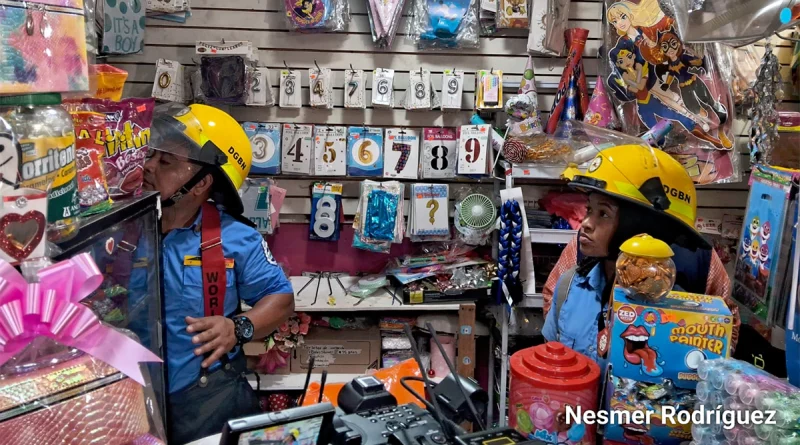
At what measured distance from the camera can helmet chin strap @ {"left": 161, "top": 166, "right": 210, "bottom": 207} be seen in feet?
7.12

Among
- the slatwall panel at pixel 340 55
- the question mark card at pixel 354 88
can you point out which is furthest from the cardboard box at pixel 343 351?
the question mark card at pixel 354 88

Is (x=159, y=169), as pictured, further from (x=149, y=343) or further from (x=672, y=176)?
(x=672, y=176)

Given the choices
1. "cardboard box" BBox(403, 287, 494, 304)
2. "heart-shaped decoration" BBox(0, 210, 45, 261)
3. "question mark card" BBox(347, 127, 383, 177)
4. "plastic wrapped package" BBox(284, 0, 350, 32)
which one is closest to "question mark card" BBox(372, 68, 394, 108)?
"question mark card" BBox(347, 127, 383, 177)

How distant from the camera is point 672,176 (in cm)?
205

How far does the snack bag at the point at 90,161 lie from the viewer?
1.16m

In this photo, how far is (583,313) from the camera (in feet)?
6.28

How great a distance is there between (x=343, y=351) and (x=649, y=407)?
266cm

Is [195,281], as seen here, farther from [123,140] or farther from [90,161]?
[90,161]

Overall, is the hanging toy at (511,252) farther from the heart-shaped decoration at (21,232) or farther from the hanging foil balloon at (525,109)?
the heart-shaped decoration at (21,232)

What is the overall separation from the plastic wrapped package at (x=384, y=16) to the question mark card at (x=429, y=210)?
924 millimetres

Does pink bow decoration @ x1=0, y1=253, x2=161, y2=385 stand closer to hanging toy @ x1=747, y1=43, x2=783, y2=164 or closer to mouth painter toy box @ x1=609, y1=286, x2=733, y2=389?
mouth painter toy box @ x1=609, y1=286, x2=733, y2=389

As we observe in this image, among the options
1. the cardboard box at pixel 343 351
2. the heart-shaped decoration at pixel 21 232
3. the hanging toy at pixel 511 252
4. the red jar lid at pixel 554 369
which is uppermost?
the heart-shaped decoration at pixel 21 232

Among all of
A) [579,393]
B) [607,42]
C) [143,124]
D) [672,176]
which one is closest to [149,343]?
[143,124]

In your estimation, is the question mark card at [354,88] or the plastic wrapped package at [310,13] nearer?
the plastic wrapped package at [310,13]
